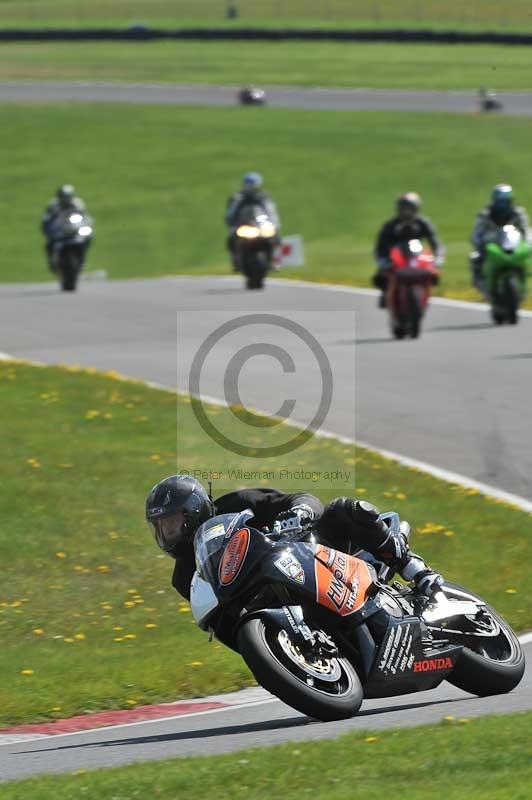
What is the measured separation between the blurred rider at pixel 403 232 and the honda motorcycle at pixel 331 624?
43.2 feet

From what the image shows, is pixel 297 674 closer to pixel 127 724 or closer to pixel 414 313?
pixel 127 724

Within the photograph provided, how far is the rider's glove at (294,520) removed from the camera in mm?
8039

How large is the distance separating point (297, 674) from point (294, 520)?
38.1 inches

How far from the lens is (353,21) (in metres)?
71.1

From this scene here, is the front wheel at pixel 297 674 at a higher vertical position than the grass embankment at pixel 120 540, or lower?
higher

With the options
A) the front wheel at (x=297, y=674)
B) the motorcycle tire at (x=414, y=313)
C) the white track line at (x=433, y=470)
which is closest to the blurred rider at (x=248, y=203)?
the motorcycle tire at (x=414, y=313)

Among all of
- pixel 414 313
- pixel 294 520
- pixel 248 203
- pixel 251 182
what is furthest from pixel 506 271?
pixel 294 520

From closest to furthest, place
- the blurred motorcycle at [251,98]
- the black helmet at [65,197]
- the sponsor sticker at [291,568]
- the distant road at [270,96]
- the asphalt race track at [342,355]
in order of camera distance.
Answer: the sponsor sticker at [291,568] → the asphalt race track at [342,355] → the black helmet at [65,197] → the distant road at [270,96] → the blurred motorcycle at [251,98]

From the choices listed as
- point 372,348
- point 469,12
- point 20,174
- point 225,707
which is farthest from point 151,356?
point 469,12

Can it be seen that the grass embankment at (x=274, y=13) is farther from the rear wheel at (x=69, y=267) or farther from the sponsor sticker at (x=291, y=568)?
the sponsor sticker at (x=291, y=568)

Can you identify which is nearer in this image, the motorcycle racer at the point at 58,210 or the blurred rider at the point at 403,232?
the blurred rider at the point at 403,232

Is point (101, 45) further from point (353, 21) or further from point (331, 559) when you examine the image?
point (331, 559)

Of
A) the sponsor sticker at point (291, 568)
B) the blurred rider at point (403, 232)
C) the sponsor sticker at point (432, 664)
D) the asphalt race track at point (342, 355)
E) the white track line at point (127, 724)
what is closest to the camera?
the sponsor sticker at point (291, 568)

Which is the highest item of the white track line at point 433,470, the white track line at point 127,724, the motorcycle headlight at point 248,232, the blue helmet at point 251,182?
Result: the blue helmet at point 251,182
